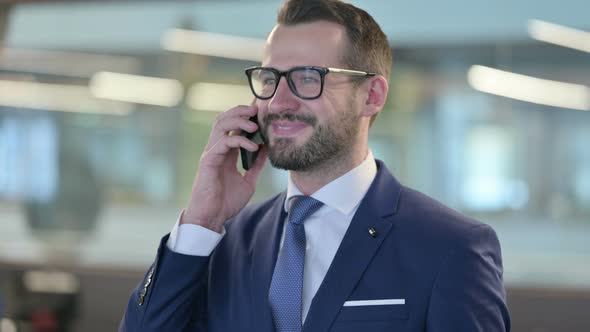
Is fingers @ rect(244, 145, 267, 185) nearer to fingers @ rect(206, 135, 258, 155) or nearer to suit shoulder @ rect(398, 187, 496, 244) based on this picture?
fingers @ rect(206, 135, 258, 155)

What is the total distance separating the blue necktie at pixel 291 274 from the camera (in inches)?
64.0

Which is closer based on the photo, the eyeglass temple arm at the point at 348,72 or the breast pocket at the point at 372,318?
the breast pocket at the point at 372,318

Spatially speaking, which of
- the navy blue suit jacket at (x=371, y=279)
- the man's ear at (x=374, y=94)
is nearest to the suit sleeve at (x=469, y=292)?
the navy blue suit jacket at (x=371, y=279)

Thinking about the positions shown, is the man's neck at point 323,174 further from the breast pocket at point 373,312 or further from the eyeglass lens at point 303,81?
the breast pocket at point 373,312

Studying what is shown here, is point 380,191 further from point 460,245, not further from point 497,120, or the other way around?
point 497,120

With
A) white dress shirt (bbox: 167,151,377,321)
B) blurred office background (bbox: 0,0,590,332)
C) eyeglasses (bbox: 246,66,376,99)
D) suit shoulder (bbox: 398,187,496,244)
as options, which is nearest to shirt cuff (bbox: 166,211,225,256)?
white dress shirt (bbox: 167,151,377,321)

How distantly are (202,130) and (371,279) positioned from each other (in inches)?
142

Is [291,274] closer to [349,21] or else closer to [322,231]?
[322,231]

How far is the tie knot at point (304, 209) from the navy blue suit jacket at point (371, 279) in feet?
0.24

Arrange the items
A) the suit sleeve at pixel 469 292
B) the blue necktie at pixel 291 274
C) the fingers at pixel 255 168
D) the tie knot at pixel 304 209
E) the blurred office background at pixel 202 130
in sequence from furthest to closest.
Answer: the blurred office background at pixel 202 130, the fingers at pixel 255 168, the tie knot at pixel 304 209, the blue necktie at pixel 291 274, the suit sleeve at pixel 469 292

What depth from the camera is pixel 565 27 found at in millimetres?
4238

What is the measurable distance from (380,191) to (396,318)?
316 millimetres

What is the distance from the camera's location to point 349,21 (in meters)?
1.77

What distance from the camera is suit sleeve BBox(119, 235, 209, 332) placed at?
65.4 inches
